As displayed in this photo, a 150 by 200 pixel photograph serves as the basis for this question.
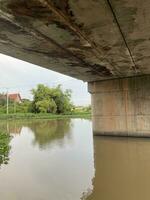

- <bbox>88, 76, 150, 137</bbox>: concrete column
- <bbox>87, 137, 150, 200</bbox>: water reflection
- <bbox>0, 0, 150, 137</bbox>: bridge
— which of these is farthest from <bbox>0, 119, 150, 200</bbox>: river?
<bbox>0, 0, 150, 137</bbox>: bridge

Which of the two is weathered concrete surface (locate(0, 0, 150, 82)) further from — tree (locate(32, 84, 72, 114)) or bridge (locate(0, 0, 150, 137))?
tree (locate(32, 84, 72, 114))

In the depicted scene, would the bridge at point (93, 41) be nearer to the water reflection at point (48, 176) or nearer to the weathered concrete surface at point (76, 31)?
the weathered concrete surface at point (76, 31)

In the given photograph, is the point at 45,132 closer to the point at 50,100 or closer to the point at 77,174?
the point at 77,174

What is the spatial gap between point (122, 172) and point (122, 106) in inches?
350

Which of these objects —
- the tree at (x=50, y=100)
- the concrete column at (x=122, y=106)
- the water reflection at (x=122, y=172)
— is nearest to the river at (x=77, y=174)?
the water reflection at (x=122, y=172)

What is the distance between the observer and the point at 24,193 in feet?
21.8

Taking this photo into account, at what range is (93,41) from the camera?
28.7ft

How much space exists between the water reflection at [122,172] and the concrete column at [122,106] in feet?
8.52

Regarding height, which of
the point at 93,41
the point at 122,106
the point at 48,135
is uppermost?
the point at 93,41

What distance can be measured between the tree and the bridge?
41870mm

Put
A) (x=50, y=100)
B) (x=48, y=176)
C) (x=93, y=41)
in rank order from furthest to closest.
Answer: (x=50, y=100) < (x=93, y=41) < (x=48, y=176)

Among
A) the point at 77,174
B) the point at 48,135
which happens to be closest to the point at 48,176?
the point at 77,174

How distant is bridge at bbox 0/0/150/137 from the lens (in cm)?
616

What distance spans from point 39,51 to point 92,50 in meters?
1.80
